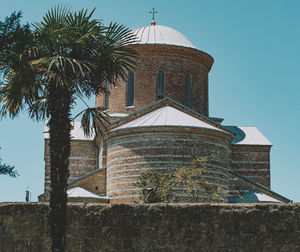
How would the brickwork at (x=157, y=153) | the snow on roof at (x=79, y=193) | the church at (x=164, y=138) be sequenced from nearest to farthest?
1. the brickwork at (x=157, y=153)
2. the church at (x=164, y=138)
3. the snow on roof at (x=79, y=193)

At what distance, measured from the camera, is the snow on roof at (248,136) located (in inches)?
1129

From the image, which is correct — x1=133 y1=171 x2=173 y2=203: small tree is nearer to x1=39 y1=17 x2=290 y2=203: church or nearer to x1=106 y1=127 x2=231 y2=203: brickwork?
x1=106 y1=127 x2=231 y2=203: brickwork

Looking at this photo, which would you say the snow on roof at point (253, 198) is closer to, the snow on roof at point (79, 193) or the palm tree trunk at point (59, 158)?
the snow on roof at point (79, 193)

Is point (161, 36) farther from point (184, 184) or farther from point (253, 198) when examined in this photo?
point (184, 184)

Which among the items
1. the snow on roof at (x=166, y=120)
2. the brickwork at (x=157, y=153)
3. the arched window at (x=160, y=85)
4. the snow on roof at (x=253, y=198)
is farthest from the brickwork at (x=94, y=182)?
the snow on roof at (x=253, y=198)

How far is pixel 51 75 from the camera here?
896cm

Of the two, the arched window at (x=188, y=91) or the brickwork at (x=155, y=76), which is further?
the arched window at (x=188, y=91)

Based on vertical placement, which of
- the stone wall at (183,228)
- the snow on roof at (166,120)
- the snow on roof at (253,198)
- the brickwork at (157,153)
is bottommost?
the stone wall at (183,228)

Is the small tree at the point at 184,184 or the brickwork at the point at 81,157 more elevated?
the brickwork at the point at 81,157

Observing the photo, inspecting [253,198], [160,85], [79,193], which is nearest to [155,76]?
[160,85]

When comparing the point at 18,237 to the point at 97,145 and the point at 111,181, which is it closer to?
the point at 111,181

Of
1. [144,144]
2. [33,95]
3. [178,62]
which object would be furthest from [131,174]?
[33,95]

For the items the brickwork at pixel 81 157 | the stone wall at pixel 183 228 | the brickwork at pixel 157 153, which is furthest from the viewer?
the brickwork at pixel 81 157

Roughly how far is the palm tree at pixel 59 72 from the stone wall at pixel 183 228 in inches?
22.0
